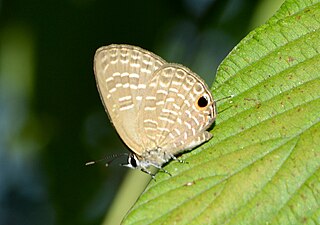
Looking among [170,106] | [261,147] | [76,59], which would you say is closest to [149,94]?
[170,106]

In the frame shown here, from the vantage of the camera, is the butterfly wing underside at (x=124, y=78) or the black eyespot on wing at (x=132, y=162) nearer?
the butterfly wing underside at (x=124, y=78)

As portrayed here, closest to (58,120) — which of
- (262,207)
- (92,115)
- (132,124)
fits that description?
(92,115)

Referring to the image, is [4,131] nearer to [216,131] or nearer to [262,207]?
[216,131]

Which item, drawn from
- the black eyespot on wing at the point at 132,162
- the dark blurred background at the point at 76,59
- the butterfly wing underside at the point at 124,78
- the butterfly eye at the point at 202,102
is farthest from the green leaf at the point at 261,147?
Answer: the dark blurred background at the point at 76,59

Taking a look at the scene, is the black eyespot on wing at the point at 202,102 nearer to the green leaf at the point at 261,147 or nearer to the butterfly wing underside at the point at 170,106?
the butterfly wing underside at the point at 170,106

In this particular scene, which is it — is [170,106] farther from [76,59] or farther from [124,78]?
[76,59]

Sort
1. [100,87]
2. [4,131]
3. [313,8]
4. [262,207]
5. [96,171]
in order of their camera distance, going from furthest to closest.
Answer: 1. [4,131]
2. [96,171]
3. [100,87]
4. [313,8]
5. [262,207]
